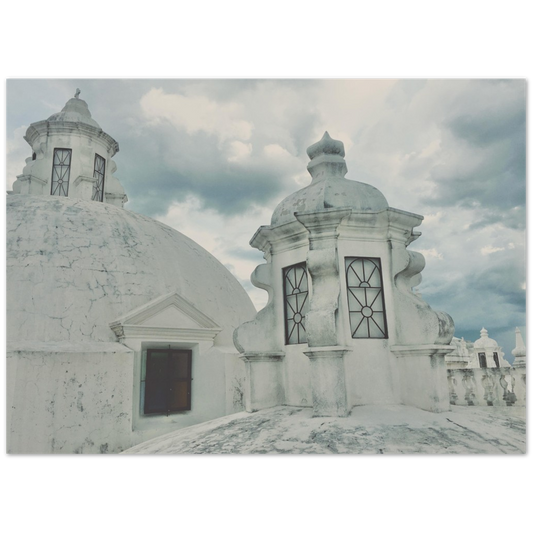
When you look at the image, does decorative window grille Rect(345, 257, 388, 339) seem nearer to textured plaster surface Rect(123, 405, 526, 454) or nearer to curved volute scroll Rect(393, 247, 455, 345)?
curved volute scroll Rect(393, 247, 455, 345)

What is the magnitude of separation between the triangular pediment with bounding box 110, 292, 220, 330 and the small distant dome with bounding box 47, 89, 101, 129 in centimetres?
948

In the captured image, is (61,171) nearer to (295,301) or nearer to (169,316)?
(169,316)

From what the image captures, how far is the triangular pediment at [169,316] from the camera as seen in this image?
912cm

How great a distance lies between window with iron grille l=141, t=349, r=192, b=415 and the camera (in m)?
9.28

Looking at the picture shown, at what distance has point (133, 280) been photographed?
9.77m

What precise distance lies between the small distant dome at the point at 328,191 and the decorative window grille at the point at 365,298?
2.65 feet

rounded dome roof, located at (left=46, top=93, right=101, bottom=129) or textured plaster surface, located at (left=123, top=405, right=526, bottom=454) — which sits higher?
rounded dome roof, located at (left=46, top=93, right=101, bottom=129)

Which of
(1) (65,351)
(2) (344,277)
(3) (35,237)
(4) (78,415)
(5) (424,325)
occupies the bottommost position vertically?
(4) (78,415)

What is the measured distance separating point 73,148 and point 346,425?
570 inches

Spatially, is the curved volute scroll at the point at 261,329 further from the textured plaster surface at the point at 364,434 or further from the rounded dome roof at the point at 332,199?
the textured plaster surface at the point at 364,434

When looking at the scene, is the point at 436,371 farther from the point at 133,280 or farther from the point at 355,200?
the point at 133,280

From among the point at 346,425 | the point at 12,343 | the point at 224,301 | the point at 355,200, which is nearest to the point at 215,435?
the point at 346,425

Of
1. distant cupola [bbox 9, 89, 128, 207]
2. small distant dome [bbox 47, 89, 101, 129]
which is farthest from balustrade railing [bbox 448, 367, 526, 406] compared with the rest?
small distant dome [bbox 47, 89, 101, 129]

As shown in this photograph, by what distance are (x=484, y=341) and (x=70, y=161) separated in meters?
25.4
